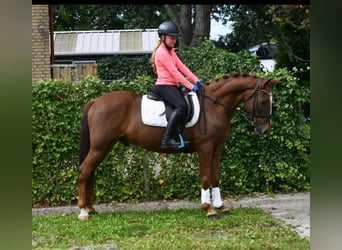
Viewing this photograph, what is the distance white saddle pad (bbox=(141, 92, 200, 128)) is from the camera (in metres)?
5.23

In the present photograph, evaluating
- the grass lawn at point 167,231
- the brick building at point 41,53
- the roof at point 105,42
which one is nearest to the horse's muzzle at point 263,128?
the grass lawn at point 167,231

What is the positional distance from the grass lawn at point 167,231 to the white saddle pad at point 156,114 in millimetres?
1178

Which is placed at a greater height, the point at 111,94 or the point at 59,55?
the point at 59,55

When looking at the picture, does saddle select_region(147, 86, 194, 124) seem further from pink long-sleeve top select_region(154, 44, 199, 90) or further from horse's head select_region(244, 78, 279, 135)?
horse's head select_region(244, 78, 279, 135)

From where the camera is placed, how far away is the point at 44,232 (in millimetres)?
4844

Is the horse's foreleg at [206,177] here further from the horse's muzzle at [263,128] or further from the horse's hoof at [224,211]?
the horse's muzzle at [263,128]

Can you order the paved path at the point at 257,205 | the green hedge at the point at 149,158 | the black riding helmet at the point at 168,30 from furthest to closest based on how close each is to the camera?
the green hedge at the point at 149,158 → the paved path at the point at 257,205 → the black riding helmet at the point at 168,30

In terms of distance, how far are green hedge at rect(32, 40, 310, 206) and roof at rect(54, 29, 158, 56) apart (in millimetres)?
16475

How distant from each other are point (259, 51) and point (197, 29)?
6.34m

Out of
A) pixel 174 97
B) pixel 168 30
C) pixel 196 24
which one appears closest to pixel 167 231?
pixel 174 97

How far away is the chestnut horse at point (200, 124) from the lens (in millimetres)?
5277

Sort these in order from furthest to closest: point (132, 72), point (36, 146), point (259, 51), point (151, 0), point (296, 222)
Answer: point (259, 51), point (132, 72), point (36, 146), point (296, 222), point (151, 0)
